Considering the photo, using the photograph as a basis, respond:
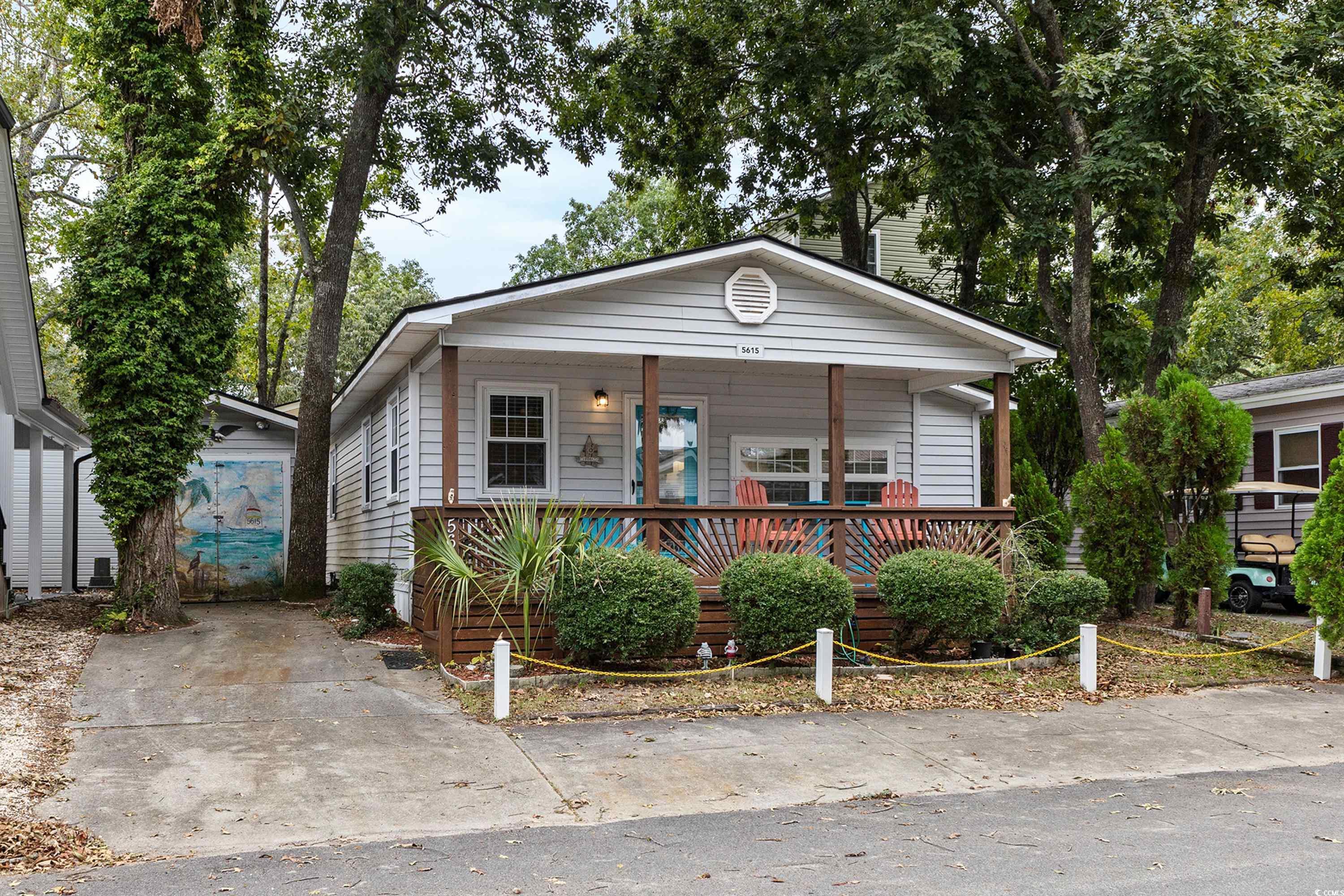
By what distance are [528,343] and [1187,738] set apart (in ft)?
22.5

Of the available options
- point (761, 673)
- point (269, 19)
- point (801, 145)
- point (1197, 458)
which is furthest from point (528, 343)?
point (801, 145)

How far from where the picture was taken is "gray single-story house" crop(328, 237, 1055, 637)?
1090 cm

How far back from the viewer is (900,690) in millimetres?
9688

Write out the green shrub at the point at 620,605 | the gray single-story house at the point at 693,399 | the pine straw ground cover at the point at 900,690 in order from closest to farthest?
the pine straw ground cover at the point at 900,690 < the green shrub at the point at 620,605 < the gray single-story house at the point at 693,399

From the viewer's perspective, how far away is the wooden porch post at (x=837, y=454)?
11.4 m

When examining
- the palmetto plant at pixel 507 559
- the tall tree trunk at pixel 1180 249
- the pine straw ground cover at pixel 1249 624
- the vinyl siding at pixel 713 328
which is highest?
the tall tree trunk at pixel 1180 249

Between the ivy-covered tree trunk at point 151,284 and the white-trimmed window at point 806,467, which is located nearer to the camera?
the ivy-covered tree trunk at point 151,284

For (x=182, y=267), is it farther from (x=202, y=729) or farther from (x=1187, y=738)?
(x=1187, y=738)

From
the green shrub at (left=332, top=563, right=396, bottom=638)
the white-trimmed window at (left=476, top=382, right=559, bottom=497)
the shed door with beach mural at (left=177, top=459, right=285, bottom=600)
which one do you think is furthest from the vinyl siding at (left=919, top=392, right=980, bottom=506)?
the shed door with beach mural at (left=177, top=459, right=285, bottom=600)

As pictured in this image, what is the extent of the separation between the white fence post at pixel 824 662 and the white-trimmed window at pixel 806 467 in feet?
16.2

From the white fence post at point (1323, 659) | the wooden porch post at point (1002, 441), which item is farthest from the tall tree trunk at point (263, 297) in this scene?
the white fence post at point (1323, 659)

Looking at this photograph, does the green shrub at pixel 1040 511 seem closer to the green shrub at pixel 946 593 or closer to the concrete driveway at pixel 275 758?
the green shrub at pixel 946 593

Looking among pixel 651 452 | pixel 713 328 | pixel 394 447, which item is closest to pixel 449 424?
pixel 651 452

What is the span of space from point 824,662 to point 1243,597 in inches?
411
